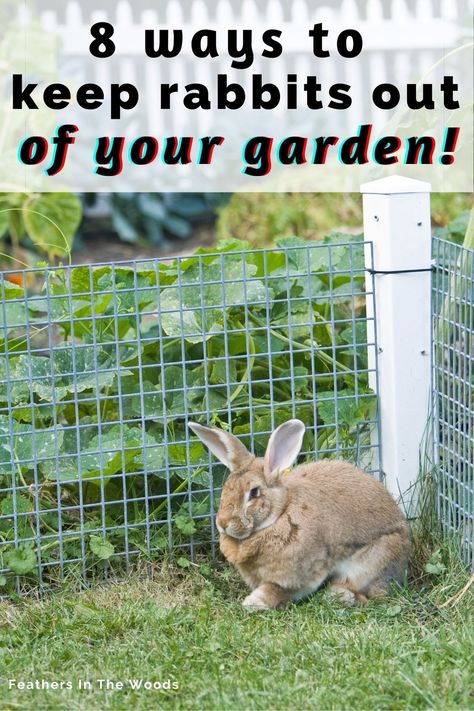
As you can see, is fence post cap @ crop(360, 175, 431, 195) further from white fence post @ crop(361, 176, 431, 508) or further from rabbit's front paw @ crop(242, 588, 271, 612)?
rabbit's front paw @ crop(242, 588, 271, 612)

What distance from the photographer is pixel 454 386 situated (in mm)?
3455

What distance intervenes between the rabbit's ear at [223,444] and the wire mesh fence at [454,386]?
2.23 ft

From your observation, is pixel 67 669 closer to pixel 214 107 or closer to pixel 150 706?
pixel 150 706

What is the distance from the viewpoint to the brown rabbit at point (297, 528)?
323cm

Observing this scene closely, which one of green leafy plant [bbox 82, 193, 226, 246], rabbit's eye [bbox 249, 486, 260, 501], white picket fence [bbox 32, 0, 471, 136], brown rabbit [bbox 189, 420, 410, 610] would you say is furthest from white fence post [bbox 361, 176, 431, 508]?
white picket fence [bbox 32, 0, 471, 136]

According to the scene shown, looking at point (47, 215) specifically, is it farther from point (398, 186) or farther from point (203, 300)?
point (398, 186)

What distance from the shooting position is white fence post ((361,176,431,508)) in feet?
11.7

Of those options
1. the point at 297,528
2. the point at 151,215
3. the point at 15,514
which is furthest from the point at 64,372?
the point at 151,215

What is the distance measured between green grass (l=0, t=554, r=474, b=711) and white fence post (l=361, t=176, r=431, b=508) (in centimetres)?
44

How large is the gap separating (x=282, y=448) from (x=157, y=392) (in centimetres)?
49

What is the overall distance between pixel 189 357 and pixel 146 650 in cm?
113

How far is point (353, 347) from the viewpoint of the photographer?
373cm

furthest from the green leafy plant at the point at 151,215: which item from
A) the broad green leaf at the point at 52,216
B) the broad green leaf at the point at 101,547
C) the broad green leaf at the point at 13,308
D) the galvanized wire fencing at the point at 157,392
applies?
the broad green leaf at the point at 101,547

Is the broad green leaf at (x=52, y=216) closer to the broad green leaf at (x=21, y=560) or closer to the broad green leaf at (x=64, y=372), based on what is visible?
the broad green leaf at (x=64, y=372)
